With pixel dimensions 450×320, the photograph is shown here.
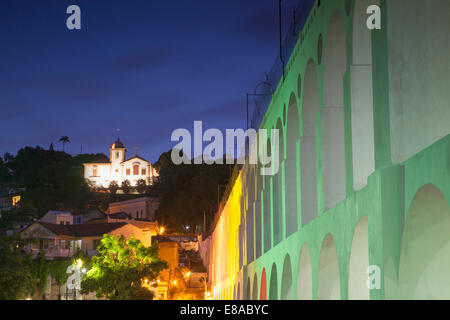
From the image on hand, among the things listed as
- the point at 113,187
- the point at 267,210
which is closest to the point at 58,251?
the point at 267,210

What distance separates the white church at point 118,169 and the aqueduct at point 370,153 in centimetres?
12664

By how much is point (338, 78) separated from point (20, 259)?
34960mm

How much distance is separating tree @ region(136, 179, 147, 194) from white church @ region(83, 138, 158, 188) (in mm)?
1374

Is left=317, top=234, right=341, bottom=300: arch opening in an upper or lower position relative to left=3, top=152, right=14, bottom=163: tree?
lower

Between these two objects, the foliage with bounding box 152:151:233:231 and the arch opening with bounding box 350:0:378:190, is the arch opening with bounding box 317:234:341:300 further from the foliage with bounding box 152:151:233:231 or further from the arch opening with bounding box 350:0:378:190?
the foliage with bounding box 152:151:233:231

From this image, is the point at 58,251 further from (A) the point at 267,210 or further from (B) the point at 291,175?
(B) the point at 291,175

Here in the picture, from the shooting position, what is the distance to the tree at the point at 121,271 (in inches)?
2025

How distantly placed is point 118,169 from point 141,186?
427 inches

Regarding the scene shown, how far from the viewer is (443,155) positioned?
21.1ft

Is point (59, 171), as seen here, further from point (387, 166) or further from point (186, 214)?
point (387, 166)

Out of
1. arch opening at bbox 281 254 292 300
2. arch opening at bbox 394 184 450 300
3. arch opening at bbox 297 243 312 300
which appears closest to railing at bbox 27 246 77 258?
arch opening at bbox 281 254 292 300

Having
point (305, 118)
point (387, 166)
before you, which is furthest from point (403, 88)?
point (305, 118)

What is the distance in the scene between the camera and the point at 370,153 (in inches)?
402

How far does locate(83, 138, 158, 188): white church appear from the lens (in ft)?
470
